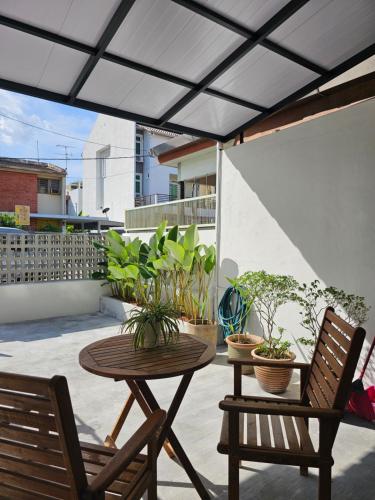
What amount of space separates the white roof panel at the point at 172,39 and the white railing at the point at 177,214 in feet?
10.2

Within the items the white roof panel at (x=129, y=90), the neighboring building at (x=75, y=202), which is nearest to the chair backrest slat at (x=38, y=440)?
the white roof panel at (x=129, y=90)

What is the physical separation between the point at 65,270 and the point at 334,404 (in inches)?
264

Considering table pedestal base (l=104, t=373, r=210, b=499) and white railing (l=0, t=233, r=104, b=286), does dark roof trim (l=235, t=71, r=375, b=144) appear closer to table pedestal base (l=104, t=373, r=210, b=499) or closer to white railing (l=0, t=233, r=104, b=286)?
table pedestal base (l=104, t=373, r=210, b=499)

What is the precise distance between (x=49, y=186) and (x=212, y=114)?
54.4 ft

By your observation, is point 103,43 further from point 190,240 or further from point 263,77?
point 190,240

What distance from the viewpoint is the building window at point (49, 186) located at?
728 inches

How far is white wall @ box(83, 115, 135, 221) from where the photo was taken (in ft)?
60.3

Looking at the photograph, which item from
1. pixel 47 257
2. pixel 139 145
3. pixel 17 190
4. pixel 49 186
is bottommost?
pixel 47 257

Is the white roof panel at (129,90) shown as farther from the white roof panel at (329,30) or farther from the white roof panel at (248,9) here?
the white roof panel at (329,30)

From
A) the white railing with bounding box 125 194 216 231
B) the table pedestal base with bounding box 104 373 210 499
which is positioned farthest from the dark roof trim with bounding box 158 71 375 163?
the table pedestal base with bounding box 104 373 210 499

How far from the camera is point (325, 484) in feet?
5.48

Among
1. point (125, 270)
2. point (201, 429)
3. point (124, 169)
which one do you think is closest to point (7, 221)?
point (124, 169)

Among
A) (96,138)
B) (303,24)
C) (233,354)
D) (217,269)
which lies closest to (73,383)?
(233,354)

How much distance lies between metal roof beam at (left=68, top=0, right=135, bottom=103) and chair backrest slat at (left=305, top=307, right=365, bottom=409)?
8.49 feet
